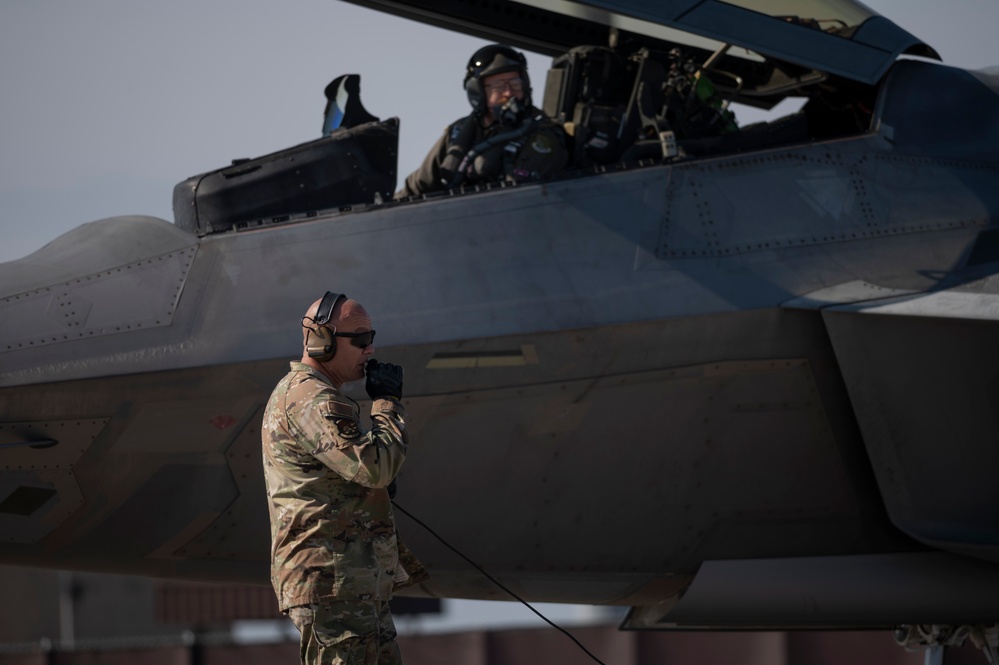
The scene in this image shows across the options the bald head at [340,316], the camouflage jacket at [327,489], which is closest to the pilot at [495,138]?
the bald head at [340,316]

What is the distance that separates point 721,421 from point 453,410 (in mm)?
1417

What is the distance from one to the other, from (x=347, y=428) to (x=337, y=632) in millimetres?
741

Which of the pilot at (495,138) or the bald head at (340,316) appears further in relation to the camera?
the pilot at (495,138)

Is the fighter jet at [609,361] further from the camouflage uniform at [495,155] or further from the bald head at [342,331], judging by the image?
the bald head at [342,331]

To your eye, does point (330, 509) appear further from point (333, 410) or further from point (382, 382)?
point (382, 382)

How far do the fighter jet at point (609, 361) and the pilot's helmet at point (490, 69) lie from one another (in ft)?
1.88

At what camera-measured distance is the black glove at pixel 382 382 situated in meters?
4.57

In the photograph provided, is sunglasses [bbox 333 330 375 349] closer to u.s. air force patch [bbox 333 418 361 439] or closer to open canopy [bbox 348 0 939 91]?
u.s. air force patch [bbox 333 418 361 439]

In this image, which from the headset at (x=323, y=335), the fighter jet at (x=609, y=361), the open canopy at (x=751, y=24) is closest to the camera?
the headset at (x=323, y=335)

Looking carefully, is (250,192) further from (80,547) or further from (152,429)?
(80,547)

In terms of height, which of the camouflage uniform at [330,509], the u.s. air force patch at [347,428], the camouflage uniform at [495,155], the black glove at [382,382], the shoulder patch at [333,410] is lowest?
the camouflage uniform at [330,509]

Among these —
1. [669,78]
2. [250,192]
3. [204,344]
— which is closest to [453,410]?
[204,344]

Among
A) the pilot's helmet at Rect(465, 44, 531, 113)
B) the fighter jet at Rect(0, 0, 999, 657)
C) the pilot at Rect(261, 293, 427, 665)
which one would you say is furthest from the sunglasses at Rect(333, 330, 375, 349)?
the pilot's helmet at Rect(465, 44, 531, 113)

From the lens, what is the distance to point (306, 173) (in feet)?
21.8
